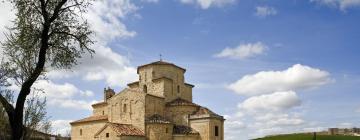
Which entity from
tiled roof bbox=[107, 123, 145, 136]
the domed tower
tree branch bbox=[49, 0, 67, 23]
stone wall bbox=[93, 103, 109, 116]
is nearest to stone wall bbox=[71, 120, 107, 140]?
stone wall bbox=[93, 103, 109, 116]

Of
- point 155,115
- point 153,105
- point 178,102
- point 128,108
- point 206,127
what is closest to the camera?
point 206,127

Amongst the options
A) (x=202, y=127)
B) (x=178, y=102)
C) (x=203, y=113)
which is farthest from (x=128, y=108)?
(x=202, y=127)

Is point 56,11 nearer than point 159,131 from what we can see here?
Yes

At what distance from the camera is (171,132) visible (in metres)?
43.9

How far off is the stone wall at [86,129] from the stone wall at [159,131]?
7.01 meters

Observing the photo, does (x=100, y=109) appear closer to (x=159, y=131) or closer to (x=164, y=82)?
(x=164, y=82)

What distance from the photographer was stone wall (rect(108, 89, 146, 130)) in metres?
45.2

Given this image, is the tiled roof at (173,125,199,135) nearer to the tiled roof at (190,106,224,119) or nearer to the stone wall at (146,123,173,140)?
the stone wall at (146,123,173,140)

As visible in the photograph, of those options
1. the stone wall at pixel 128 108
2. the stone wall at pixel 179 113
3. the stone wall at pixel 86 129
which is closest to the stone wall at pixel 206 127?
the stone wall at pixel 179 113

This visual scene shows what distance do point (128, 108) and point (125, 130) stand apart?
4618 mm

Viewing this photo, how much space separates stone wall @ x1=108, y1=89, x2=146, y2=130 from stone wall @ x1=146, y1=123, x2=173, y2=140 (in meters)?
1.01

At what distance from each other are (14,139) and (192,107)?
115ft

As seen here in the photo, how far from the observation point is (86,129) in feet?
162

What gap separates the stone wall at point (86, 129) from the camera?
48.5 metres
